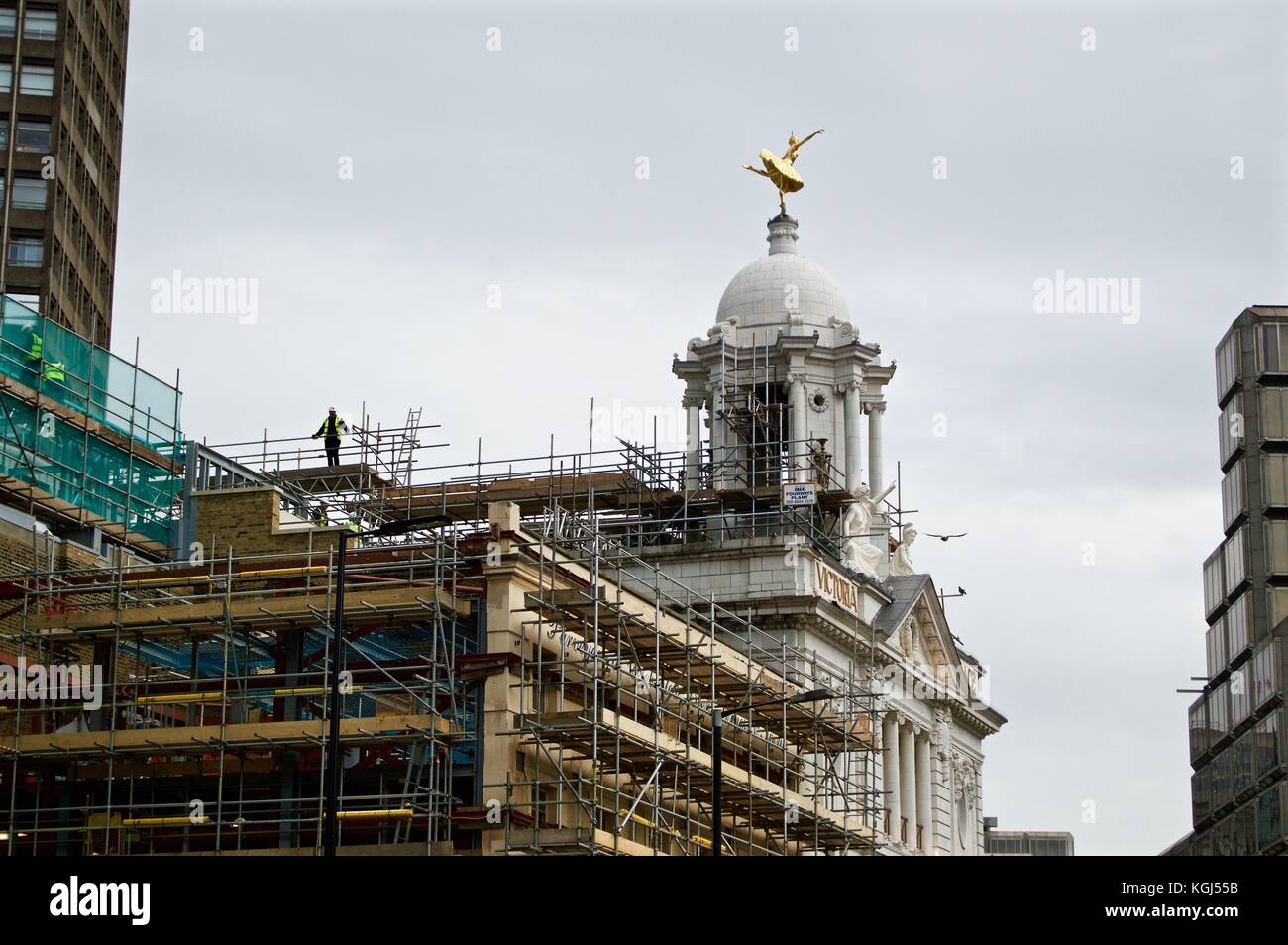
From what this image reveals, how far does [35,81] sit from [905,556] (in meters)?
44.5

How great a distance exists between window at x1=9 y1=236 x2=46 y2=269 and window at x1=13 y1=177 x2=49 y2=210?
4.43ft

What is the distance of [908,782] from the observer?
76375 millimetres

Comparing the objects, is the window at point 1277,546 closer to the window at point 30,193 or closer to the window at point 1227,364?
the window at point 1227,364

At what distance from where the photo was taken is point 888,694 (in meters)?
73.8

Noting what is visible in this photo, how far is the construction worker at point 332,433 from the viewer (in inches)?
2618

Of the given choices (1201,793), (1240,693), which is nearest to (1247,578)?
(1240,693)

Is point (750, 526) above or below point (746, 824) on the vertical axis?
above

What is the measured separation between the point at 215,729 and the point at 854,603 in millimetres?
31974

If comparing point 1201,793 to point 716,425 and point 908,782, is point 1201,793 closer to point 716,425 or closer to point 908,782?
point 908,782

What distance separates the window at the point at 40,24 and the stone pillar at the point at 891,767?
50408 millimetres

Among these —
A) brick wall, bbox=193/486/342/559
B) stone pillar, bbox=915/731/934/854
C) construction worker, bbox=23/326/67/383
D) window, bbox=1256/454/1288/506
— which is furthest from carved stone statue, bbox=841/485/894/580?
construction worker, bbox=23/326/67/383

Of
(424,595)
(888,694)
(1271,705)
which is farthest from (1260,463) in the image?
(424,595)
